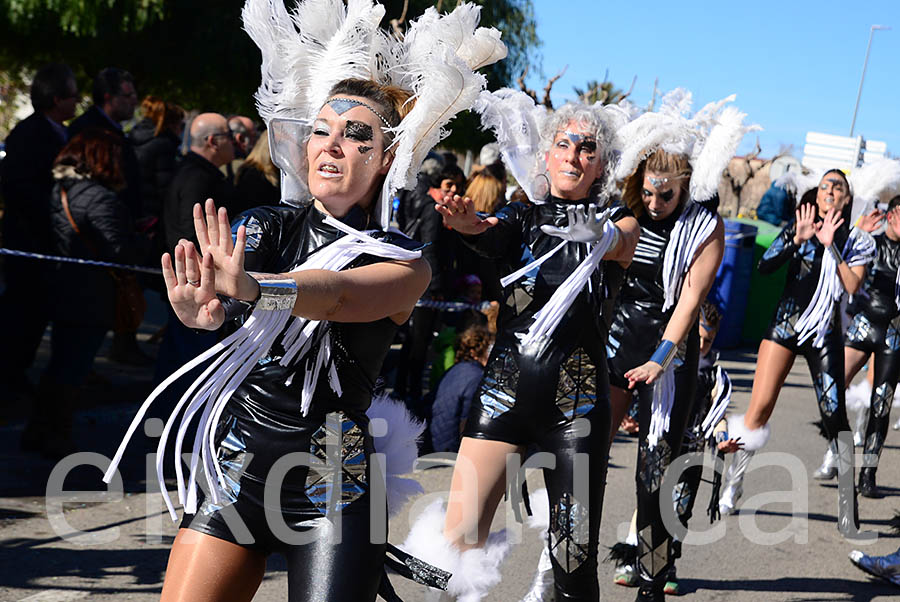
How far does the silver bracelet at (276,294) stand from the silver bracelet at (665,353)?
2309 millimetres

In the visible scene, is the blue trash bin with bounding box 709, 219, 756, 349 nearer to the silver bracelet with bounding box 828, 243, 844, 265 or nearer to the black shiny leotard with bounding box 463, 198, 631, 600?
the silver bracelet with bounding box 828, 243, 844, 265

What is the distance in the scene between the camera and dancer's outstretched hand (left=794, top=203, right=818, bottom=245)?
566 centimetres

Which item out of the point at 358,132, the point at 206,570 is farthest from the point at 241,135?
the point at 206,570

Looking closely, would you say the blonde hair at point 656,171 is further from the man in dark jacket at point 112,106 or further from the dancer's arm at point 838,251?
the man in dark jacket at point 112,106

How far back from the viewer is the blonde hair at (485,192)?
24.7 ft

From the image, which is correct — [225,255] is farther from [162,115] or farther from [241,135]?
[241,135]

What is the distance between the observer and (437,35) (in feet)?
8.44

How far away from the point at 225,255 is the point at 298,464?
66 centimetres

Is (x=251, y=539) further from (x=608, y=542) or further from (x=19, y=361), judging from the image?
(x=19, y=361)

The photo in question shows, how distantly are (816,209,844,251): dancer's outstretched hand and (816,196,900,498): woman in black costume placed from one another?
1.01m

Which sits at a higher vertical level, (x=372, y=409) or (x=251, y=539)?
(x=372, y=409)

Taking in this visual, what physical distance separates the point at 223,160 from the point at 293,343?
406cm

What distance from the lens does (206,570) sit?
227cm

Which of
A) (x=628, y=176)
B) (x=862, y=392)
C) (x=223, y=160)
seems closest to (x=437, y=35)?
(x=628, y=176)
